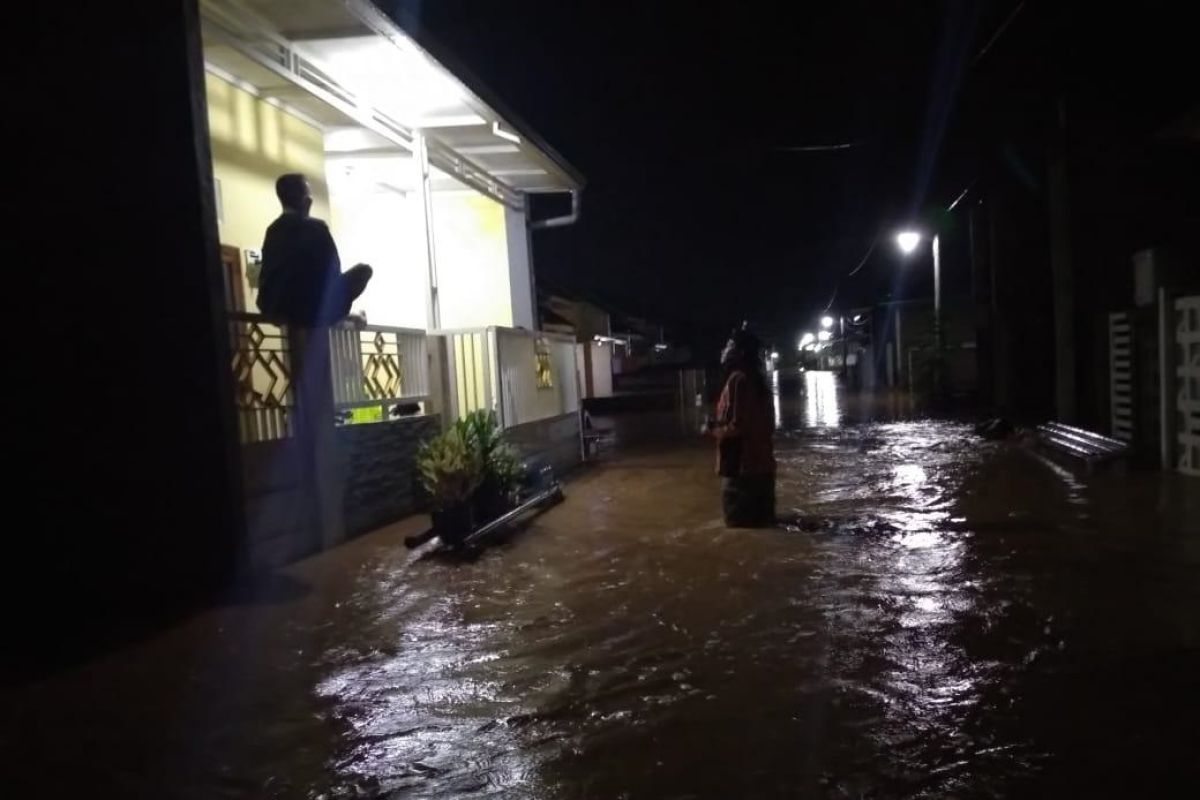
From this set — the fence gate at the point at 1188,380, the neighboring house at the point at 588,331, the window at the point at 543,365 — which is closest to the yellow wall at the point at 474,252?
the window at the point at 543,365

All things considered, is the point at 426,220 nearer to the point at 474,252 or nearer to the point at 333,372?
the point at 333,372

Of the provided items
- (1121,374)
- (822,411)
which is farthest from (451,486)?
(822,411)

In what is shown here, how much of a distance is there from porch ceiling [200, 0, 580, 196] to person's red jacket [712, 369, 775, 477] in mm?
4330

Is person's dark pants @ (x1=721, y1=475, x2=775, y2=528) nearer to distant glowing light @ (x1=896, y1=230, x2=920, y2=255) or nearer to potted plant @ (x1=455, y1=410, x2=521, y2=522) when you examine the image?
potted plant @ (x1=455, y1=410, x2=521, y2=522)

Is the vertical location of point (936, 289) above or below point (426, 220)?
below

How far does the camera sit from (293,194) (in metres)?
7.05

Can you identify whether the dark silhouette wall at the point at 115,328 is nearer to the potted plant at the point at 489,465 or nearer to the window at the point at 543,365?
the potted plant at the point at 489,465

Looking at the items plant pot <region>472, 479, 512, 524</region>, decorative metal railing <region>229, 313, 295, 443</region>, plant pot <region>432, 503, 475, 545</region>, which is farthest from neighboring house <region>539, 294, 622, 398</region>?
decorative metal railing <region>229, 313, 295, 443</region>

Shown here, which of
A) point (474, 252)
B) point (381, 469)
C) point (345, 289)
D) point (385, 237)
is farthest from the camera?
point (474, 252)

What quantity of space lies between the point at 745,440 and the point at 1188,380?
17.1 feet

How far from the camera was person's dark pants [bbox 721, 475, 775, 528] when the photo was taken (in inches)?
301

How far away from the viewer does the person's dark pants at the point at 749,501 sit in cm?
764

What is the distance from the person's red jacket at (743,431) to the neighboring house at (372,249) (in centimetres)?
333

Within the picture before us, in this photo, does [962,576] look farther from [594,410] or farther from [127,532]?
[594,410]
